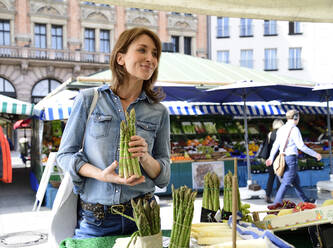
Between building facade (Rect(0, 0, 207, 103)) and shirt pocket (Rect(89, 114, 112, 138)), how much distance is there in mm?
27559

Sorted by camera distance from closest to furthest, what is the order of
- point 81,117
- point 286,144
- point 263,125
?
point 81,117
point 286,144
point 263,125

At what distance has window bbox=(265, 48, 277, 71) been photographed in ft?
123

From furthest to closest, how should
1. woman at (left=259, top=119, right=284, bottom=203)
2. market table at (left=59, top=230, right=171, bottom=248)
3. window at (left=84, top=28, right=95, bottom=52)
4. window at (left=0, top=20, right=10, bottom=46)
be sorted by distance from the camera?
window at (left=84, top=28, right=95, bottom=52) → window at (left=0, top=20, right=10, bottom=46) → woman at (left=259, top=119, right=284, bottom=203) → market table at (left=59, top=230, right=171, bottom=248)

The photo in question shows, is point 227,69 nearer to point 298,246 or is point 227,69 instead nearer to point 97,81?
point 97,81

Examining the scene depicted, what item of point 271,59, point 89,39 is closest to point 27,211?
point 89,39

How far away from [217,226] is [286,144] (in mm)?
5441

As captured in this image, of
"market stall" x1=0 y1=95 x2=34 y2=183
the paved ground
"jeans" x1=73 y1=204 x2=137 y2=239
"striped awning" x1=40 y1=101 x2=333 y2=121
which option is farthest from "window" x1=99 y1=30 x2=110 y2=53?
"jeans" x1=73 y1=204 x2=137 y2=239

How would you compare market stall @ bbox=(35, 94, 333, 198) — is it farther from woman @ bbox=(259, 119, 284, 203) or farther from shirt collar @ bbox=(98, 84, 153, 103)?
shirt collar @ bbox=(98, 84, 153, 103)

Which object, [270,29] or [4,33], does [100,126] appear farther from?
[270,29]

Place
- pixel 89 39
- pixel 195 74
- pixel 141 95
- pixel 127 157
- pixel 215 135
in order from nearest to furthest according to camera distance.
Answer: pixel 127 157 < pixel 141 95 < pixel 215 135 < pixel 195 74 < pixel 89 39

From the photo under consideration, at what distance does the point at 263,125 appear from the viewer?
41.7 ft

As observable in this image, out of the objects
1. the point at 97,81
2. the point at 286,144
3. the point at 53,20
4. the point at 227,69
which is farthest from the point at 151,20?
the point at 286,144

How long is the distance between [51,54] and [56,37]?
160 cm

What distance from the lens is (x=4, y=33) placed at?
1091 inches
